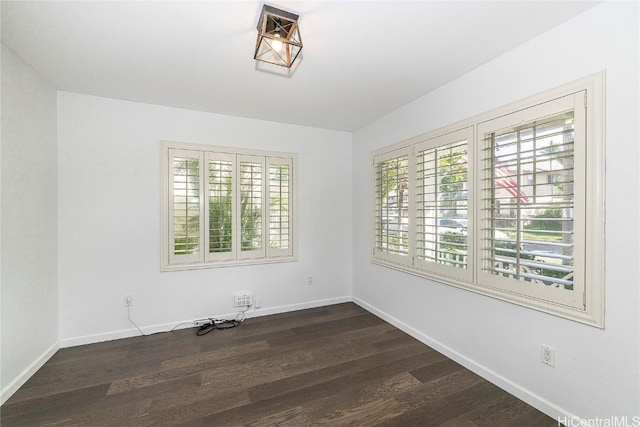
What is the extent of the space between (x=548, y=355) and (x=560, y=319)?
0.26 metres

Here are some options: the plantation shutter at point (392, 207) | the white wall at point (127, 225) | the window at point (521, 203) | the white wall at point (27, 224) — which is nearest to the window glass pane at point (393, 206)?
the plantation shutter at point (392, 207)

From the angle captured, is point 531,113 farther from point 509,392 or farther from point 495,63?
point 509,392

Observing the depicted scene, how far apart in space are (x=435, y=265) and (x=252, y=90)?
2479 millimetres

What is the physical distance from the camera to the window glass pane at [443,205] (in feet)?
7.66

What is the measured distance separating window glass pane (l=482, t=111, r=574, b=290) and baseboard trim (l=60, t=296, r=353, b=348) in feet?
7.58

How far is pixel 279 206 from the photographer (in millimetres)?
3547

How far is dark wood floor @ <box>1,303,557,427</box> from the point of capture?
1.74 m

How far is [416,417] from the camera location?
175 cm

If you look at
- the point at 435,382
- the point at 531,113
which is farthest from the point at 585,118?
the point at 435,382

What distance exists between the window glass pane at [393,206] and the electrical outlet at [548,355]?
137cm

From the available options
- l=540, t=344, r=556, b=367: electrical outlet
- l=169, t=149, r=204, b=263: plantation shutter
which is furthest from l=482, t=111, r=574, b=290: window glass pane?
l=169, t=149, r=204, b=263: plantation shutter

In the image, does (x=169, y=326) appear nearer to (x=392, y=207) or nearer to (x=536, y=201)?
(x=392, y=207)

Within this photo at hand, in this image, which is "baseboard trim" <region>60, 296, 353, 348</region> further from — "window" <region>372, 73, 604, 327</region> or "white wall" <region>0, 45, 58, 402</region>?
"window" <region>372, 73, 604, 327</region>

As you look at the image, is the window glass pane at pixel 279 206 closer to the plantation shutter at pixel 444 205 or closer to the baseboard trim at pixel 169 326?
the baseboard trim at pixel 169 326
